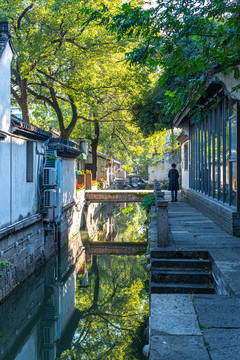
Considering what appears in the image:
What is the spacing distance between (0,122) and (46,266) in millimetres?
6001

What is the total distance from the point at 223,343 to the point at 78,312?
23.3ft

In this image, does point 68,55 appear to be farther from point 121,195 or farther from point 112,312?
point 112,312

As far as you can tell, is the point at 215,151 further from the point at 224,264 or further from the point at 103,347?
the point at 103,347

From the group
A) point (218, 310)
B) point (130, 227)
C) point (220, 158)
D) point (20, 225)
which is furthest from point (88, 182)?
point (218, 310)

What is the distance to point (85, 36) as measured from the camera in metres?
16.3

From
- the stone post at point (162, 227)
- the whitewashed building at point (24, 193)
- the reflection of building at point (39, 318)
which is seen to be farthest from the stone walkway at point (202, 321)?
the whitewashed building at point (24, 193)

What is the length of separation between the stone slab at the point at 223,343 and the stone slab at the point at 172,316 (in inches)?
6.4

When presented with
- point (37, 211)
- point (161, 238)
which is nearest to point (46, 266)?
point (37, 211)

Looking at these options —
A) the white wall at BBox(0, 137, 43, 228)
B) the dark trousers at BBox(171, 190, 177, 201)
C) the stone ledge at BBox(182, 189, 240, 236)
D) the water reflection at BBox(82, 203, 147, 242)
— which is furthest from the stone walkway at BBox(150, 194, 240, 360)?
the water reflection at BBox(82, 203, 147, 242)

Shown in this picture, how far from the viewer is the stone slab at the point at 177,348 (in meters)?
3.28

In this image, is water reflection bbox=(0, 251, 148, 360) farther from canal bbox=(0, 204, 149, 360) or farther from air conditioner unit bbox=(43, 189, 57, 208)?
air conditioner unit bbox=(43, 189, 57, 208)

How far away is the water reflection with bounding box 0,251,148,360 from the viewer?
24.7ft

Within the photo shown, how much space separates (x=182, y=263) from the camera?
6.88 m

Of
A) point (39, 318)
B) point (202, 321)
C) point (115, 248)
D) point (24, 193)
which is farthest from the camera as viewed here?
point (115, 248)
